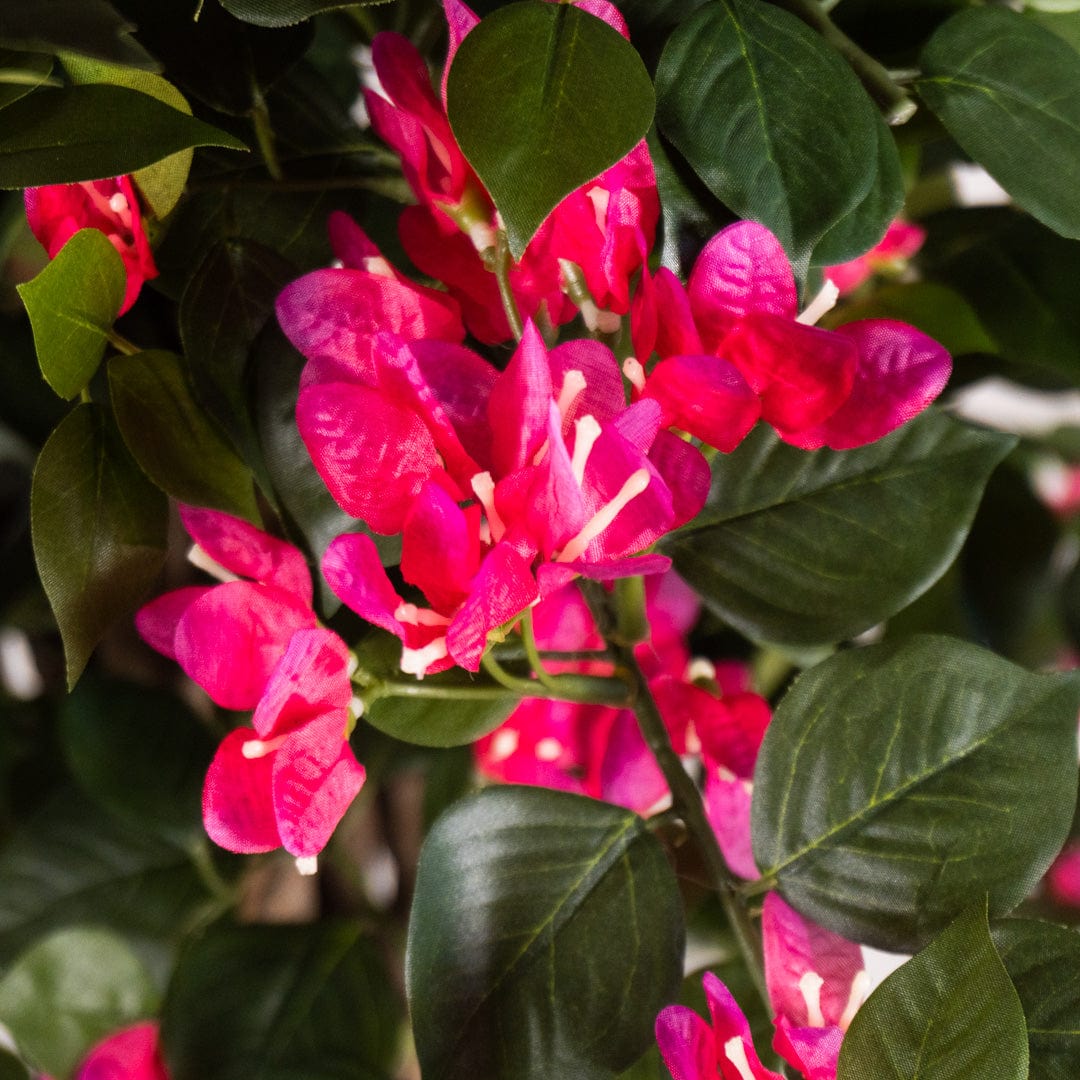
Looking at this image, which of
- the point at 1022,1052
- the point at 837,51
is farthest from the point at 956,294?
the point at 1022,1052

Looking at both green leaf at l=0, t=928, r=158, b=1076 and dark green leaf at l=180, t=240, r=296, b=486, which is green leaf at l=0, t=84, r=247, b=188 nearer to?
dark green leaf at l=180, t=240, r=296, b=486

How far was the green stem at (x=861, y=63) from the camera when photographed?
0.29 m

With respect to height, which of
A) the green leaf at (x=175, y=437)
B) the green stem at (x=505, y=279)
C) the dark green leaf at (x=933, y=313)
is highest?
the green stem at (x=505, y=279)

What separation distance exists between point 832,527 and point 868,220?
0.09 metres

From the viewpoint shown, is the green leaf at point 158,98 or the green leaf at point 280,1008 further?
the green leaf at point 280,1008

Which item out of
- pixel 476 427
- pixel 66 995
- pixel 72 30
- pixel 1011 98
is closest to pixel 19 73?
pixel 72 30

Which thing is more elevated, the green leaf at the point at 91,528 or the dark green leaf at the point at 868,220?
the dark green leaf at the point at 868,220

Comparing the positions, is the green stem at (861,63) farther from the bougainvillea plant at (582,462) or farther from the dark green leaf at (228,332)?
the dark green leaf at (228,332)

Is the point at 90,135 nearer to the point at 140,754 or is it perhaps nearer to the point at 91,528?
the point at 91,528

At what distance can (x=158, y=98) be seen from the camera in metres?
0.28

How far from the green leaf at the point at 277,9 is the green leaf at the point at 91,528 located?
0.10m

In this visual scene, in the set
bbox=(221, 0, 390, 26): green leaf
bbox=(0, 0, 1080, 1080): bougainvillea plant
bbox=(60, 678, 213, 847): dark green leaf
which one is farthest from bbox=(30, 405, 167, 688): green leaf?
bbox=(60, 678, 213, 847): dark green leaf

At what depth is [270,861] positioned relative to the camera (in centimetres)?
51

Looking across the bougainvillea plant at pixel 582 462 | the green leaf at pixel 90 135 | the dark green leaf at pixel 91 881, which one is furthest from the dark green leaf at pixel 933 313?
the dark green leaf at pixel 91 881
